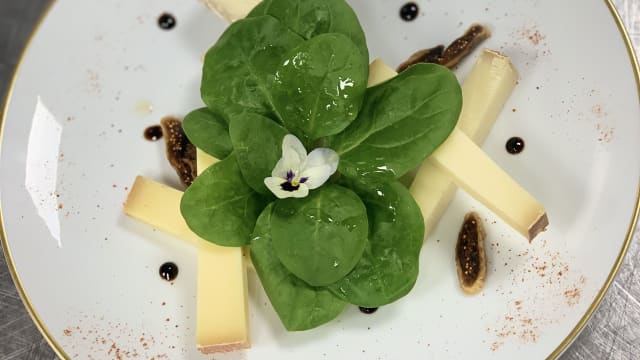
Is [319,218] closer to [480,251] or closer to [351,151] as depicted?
[351,151]

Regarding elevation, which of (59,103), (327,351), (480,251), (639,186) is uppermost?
(59,103)

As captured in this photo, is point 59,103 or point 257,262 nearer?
point 257,262

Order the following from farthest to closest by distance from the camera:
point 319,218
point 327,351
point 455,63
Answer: point 455,63, point 327,351, point 319,218

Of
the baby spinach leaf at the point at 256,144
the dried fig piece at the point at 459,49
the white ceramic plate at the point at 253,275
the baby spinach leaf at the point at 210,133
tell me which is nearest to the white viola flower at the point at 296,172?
the baby spinach leaf at the point at 256,144

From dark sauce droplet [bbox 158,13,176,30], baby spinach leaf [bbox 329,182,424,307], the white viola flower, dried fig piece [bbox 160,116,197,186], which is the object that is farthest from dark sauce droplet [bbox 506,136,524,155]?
dark sauce droplet [bbox 158,13,176,30]

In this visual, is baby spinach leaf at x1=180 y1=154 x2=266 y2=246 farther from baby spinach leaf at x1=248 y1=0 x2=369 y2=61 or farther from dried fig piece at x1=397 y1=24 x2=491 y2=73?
dried fig piece at x1=397 y1=24 x2=491 y2=73

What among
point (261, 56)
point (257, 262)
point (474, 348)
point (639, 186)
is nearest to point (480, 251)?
point (474, 348)
